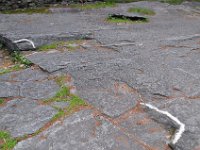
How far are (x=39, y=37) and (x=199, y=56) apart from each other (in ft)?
7.82

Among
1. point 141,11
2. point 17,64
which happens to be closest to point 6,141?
point 17,64

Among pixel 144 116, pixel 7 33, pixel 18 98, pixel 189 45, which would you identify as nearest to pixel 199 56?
pixel 189 45

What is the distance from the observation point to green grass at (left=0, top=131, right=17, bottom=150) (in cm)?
276

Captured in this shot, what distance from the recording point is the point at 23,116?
321 centimetres

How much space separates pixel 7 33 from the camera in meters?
5.39

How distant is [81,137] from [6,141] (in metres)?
0.62

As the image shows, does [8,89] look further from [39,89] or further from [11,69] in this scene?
[11,69]

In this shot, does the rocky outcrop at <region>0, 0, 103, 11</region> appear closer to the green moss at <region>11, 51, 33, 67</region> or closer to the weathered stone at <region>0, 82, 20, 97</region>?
the green moss at <region>11, 51, 33, 67</region>

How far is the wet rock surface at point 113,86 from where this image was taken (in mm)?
2895

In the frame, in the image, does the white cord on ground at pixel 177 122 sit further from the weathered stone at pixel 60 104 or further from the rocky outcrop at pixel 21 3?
the rocky outcrop at pixel 21 3

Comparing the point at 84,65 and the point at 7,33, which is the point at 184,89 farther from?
the point at 7,33

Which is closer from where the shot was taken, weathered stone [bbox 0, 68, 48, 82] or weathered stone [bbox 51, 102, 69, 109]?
weathered stone [bbox 51, 102, 69, 109]

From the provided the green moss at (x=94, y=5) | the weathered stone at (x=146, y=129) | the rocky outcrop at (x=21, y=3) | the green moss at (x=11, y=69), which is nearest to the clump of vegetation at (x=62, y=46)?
the green moss at (x=11, y=69)

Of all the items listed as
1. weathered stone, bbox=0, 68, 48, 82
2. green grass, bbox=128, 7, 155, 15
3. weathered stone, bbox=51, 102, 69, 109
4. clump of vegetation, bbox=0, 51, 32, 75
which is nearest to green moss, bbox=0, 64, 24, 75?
clump of vegetation, bbox=0, 51, 32, 75
